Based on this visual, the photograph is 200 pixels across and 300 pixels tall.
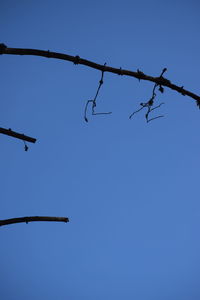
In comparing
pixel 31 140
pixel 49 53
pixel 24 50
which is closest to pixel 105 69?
pixel 49 53

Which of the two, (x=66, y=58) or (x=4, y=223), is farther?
(x=4, y=223)

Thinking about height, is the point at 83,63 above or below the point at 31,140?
above

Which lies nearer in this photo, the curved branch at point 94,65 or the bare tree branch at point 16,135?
the curved branch at point 94,65

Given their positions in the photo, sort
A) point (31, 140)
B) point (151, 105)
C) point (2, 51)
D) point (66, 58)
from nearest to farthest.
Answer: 1. point (2, 51)
2. point (66, 58)
3. point (151, 105)
4. point (31, 140)

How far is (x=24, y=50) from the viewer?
7.25 ft

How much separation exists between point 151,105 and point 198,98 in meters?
0.47

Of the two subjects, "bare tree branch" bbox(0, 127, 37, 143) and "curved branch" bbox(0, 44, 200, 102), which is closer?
"curved branch" bbox(0, 44, 200, 102)

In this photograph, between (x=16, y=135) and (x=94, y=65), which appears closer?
(x=94, y=65)

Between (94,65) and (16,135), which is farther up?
(94,65)

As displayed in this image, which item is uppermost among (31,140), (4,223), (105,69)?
(105,69)

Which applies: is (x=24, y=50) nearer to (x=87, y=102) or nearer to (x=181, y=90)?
(x=87, y=102)

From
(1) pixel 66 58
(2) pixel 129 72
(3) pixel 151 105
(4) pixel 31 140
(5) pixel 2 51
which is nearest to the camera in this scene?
(5) pixel 2 51

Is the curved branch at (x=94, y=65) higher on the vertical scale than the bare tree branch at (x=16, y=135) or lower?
higher

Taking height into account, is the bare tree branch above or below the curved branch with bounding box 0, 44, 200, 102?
below
